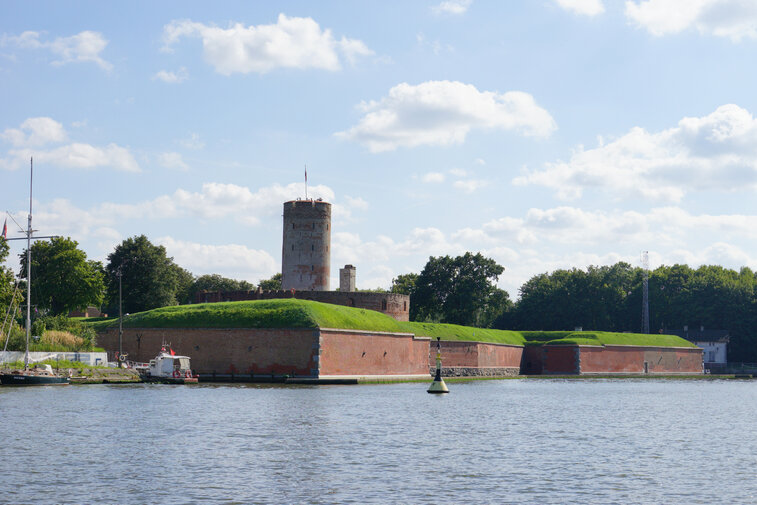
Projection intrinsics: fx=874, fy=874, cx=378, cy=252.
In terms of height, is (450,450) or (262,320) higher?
(262,320)

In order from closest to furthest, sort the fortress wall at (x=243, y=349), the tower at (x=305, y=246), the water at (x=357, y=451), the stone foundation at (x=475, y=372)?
1. the water at (x=357, y=451)
2. the fortress wall at (x=243, y=349)
3. the stone foundation at (x=475, y=372)
4. the tower at (x=305, y=246)

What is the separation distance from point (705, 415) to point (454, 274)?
5870cm

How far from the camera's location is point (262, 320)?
57188 mm

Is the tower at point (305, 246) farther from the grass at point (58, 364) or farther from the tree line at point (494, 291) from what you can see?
the grass at point (58, 364)

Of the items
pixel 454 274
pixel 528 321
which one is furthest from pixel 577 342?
pixel 528 321

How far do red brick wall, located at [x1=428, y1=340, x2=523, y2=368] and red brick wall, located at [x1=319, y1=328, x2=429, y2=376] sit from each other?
2769 mm

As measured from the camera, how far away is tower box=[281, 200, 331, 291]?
7544 centimetres

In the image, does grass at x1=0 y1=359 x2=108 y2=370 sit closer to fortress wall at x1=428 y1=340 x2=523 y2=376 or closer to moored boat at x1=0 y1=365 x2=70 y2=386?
moored boat at x1=0 y1=365 x2=70 y2=386

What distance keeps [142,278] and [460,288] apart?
34.1 meters

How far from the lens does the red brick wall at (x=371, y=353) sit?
5684 cm

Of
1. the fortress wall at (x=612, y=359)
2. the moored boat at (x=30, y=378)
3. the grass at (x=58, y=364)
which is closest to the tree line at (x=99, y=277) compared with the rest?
the grass at (x=58, y=364)

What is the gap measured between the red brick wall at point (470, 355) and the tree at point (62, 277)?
32.5 meters

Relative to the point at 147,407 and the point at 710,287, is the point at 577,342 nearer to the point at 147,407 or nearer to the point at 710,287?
the point at 710,287

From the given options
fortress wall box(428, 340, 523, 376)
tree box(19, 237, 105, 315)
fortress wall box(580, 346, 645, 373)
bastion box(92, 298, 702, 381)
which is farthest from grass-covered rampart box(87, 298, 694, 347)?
fortress wall box(580, 346, 645, 373)
